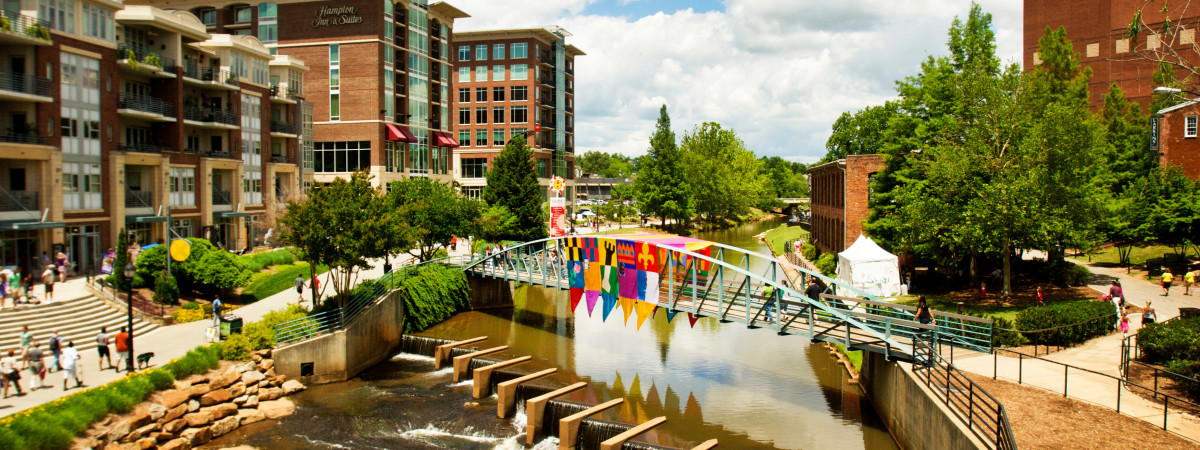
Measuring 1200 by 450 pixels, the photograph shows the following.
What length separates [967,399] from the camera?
17641mm

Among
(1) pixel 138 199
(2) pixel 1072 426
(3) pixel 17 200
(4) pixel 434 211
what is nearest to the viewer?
(2) pixel 1072 426

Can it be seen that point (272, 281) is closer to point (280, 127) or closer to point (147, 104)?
point (147, 104)

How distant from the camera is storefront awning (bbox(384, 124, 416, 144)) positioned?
2534 inches

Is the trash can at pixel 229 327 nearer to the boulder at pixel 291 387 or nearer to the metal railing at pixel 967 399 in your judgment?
the boulder at pixel 291 387

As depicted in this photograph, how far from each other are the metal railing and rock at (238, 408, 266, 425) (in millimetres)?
19471

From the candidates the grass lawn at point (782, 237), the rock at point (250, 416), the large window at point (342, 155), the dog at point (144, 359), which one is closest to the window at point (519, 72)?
the large window at point (342, 155)

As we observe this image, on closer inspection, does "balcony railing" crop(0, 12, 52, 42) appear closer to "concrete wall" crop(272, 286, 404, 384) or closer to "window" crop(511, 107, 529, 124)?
"concrete wall" crop(272, 286, 404, 384)

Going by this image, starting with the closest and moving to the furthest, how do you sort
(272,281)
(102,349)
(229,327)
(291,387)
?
1. (102,349)
2. (291,387)
3. (229,327)
4. (272,281)

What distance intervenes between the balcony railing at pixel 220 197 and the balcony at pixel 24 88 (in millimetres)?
13800

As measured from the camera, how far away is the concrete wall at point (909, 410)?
52.5 feet

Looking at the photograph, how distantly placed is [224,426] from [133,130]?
27.5 meters

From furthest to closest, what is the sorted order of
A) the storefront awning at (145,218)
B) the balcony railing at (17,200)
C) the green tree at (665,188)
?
the green tree at (665,188) < the storefront awning at (145,218) < the balcony railing at (17,200)

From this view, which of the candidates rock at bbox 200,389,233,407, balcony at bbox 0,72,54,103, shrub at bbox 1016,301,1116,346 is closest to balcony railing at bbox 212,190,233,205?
balcony at bbox 0,72,54,103

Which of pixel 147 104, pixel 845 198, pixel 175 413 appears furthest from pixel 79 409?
pixel 845 198
